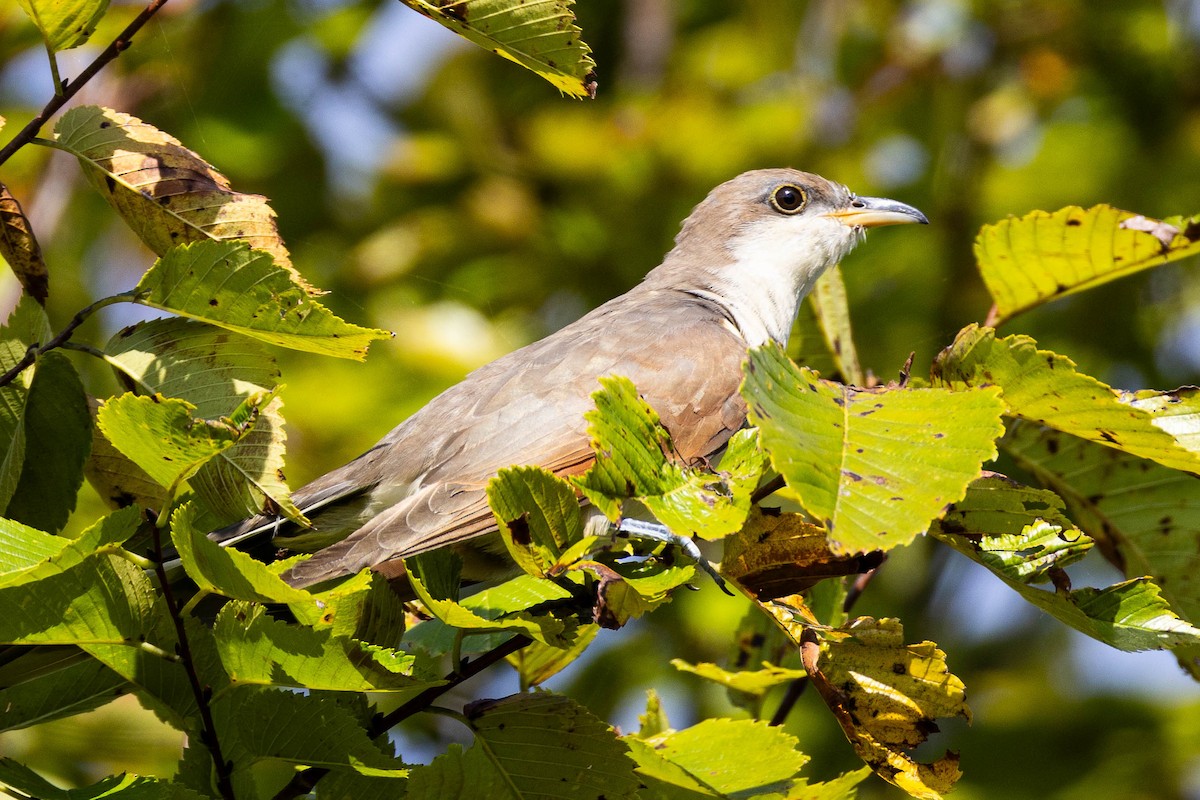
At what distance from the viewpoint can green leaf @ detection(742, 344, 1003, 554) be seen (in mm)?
1495

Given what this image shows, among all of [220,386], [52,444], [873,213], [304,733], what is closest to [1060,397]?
[304,733]

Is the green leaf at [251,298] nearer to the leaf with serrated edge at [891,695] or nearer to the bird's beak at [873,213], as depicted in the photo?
the leaf with serrated edge at [891,695]

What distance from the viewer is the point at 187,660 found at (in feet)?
5.91

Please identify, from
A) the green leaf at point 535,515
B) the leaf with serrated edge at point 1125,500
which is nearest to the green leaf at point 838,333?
the leaf with serrated edge at point 1125,500

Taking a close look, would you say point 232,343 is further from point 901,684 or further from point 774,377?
point 901,684

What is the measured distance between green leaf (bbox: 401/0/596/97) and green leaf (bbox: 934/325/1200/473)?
0.79m

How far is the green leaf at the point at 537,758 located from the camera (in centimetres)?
200

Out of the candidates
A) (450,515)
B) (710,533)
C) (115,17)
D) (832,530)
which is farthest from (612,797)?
(115,17)

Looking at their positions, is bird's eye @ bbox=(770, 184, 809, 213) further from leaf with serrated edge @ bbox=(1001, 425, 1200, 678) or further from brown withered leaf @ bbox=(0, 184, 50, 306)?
brown withered leaf @ bbox=(0, 184, 50, 306)

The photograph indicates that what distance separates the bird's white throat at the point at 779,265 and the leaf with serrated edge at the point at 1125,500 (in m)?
1.92

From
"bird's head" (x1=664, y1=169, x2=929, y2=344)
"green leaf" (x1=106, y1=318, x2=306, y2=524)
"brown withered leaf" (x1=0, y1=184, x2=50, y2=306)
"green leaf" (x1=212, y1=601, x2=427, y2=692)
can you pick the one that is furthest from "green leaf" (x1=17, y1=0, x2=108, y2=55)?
"bird's head" (x1=664, y1=169, x2=929, y2=344)

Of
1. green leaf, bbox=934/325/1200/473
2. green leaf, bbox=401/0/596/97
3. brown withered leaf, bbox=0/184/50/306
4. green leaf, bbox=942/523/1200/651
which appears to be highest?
green leaf, bbox=401/0/596/97

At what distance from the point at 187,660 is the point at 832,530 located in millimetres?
976

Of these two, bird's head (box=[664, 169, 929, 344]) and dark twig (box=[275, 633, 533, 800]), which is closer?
dark twig (box=[275, 633, 533, 800])
